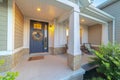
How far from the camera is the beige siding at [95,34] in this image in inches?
289

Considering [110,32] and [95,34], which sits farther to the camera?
[95,34]

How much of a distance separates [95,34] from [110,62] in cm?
520

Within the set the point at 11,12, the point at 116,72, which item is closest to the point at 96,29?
the point at 116,72

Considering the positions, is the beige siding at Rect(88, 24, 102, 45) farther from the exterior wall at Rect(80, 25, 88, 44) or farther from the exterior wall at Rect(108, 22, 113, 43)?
the exterior wall at Rect(108, 22, 113, 43)

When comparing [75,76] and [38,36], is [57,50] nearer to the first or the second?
[38,36]

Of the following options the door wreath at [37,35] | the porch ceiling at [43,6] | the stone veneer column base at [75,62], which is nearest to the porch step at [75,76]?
the stone veneer column base at [75,62]

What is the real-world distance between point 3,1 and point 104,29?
265 inches

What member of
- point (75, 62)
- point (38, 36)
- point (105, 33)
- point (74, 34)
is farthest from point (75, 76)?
point (105, 33)

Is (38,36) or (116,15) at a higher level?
(116,15)

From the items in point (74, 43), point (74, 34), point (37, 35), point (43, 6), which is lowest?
point (74, 43)

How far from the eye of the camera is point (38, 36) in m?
6.87

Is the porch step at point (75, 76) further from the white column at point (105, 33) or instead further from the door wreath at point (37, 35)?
the door wreath at point (37, 35)

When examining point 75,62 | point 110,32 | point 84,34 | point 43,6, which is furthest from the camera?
point 84,34

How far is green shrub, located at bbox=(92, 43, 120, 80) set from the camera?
2.72m
